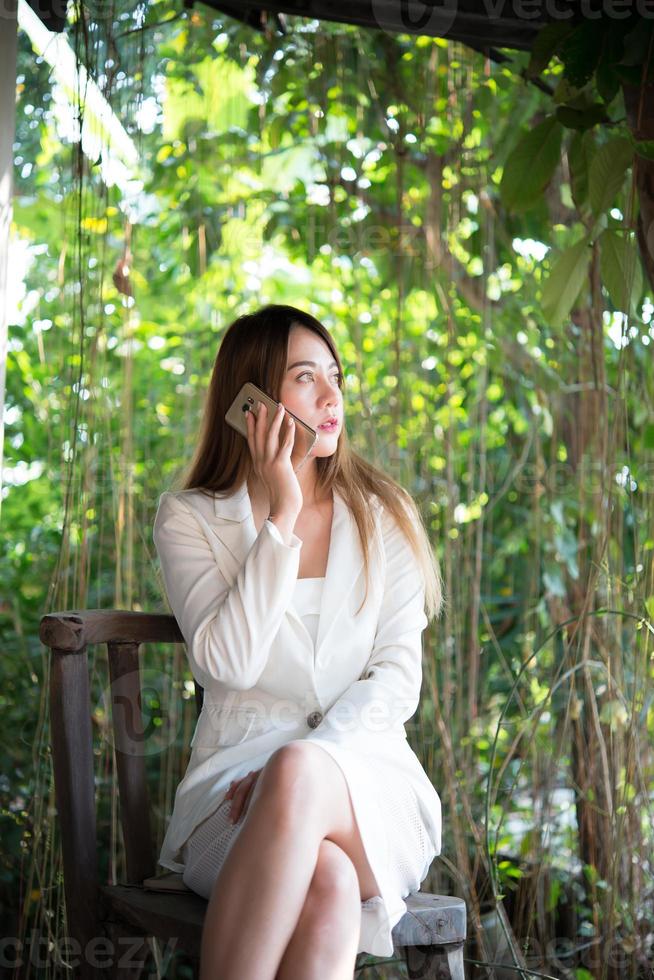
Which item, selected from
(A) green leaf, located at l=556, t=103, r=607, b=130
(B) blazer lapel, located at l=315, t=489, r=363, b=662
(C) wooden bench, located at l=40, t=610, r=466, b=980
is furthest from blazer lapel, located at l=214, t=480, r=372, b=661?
(A) green leaf, located at l=556, t=103, r=607, b=130

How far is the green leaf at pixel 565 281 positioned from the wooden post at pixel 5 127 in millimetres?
869

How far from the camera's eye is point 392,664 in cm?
152

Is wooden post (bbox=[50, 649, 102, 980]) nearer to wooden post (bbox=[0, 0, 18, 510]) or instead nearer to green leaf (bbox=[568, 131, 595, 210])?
wooden post (bbox=[0, 0, 18, 510])

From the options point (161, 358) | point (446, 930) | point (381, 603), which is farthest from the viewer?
point (161, 358)

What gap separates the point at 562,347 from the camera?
2260mm

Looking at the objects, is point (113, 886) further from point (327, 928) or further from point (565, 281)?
point (565, 281)

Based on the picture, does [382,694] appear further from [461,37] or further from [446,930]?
[461,37]

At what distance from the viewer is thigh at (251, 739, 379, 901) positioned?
1.20 m

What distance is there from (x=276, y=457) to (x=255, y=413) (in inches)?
3.5

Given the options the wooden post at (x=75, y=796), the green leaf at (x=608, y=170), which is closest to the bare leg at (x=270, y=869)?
the wooden post at (x=75, y=796)

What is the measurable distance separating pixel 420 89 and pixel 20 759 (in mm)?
1831

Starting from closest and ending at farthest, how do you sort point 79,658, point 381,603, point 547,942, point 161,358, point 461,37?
point 79,658
point 381,603
point 461,37
point 547,942
point 161,358

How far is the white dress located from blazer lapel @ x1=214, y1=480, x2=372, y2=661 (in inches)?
8.7

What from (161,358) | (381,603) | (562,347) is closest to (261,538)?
(381,603)
